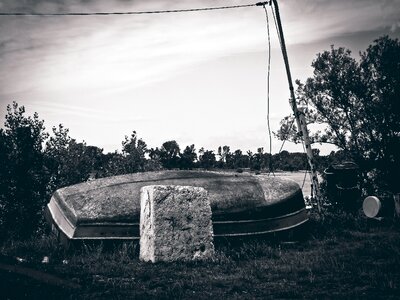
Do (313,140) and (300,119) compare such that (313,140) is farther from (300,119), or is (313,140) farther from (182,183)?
(182,183)

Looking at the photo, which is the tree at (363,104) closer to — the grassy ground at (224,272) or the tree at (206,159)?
the grassy ground at (224,272)

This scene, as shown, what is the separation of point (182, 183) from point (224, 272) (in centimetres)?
266

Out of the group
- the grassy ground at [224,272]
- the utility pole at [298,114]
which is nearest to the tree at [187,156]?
the utility pole at [298,114]

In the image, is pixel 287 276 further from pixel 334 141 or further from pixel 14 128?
pixel 334 141

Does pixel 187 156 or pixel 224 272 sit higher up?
pixel 187 156

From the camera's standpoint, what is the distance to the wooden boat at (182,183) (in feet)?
18.8

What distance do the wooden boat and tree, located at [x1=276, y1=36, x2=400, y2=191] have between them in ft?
26.1

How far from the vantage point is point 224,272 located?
15.2 feet

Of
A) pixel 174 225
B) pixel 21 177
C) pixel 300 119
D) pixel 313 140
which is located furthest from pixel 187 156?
pixel 174 225

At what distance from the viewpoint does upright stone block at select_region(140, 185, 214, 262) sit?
512cm

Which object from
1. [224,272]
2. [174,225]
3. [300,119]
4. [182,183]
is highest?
[300,119]

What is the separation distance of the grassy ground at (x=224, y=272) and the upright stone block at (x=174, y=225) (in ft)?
0.73

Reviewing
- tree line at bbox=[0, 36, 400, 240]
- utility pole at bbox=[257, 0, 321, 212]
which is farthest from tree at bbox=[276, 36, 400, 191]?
utility pole at bbox=[257, 0, 321, 212]

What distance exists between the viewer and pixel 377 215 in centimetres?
870
